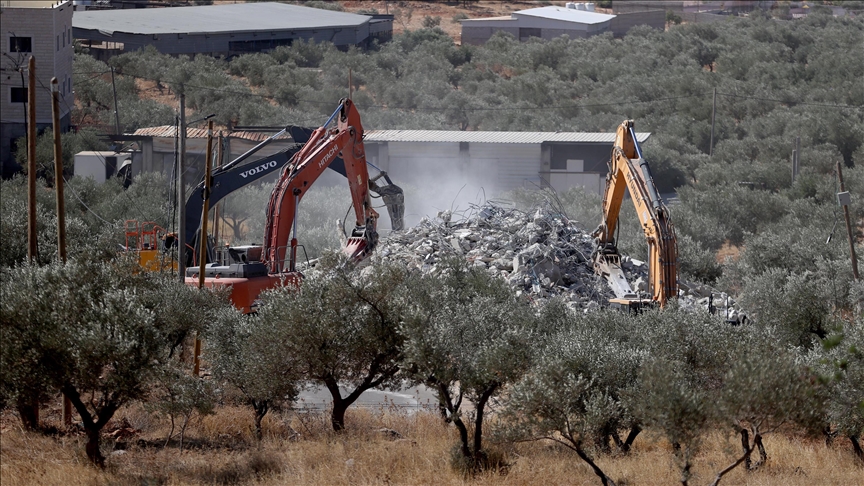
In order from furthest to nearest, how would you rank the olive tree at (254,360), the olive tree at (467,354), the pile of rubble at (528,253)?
the pile of rubble at (528,253)
the olive tree at (254,360)
the olive tree at (467,354)

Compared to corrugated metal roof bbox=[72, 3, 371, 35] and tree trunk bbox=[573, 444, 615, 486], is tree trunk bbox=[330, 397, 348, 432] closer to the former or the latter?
tree trunk bbox=[573, 444, 615, 486]

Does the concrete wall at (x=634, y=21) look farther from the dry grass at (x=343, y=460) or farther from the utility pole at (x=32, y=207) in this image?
the dry grass at (x=343, y=460)

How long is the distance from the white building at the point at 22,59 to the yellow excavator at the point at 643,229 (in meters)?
29.3

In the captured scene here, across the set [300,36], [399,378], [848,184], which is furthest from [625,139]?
[300,36]

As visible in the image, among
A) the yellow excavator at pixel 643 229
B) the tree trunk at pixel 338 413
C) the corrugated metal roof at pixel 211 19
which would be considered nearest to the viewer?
the tree trunk at pixel 338 413

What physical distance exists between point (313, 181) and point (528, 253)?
5536 millimetres

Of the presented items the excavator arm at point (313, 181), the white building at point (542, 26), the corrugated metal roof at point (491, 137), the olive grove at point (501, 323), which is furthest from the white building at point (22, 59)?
the white building at point (542, 26)

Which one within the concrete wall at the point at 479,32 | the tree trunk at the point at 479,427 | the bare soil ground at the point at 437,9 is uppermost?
the bare soil ground at the point at 437,9

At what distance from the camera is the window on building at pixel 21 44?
1821 inches

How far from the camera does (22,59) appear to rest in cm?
4584

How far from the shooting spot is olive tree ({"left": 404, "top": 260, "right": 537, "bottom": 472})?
14.1m

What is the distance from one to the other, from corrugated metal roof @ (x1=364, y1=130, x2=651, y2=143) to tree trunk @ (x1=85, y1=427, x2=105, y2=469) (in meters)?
31.7

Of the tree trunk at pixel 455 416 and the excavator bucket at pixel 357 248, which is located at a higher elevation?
the tree trunk at pixel 455 416

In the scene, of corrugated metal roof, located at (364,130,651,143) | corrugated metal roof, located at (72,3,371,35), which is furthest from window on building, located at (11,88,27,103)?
corrugated metal roof, located at (72,3,371,35)
